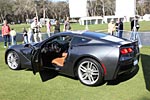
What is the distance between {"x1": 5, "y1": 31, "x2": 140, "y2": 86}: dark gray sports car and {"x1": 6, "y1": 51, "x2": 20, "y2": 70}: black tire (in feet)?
0.60

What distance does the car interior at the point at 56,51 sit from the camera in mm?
7300

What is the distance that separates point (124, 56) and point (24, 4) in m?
91.2

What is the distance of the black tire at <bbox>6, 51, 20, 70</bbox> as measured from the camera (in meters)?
7.97

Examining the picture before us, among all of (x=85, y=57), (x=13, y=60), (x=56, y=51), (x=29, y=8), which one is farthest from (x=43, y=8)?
(x=85, y=57)

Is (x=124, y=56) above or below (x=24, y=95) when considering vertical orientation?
above

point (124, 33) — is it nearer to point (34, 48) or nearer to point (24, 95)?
point (34, 48)

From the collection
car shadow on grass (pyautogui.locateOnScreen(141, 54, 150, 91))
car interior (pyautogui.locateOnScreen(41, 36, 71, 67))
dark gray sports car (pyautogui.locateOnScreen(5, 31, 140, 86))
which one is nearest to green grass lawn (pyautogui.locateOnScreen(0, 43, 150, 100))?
car shadow on grass (pyautogui.locateOnScreen(141, 54, 150, 91))

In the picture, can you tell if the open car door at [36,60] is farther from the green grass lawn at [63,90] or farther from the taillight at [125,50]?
the taillight at [125,50]

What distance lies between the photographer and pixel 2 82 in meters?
7.03

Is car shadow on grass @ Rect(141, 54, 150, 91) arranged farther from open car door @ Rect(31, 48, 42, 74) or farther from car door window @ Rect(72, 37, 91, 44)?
open car door @ Rect(31, 48, 42, 74)

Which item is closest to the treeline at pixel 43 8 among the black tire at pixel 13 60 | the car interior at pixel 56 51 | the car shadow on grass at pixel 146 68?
the car shadow on grass at pixel 146 68

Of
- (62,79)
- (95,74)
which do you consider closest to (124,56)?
(95,74)

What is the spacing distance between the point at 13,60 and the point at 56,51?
59.2 inches

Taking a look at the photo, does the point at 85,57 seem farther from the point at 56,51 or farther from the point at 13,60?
the point at 13,60
